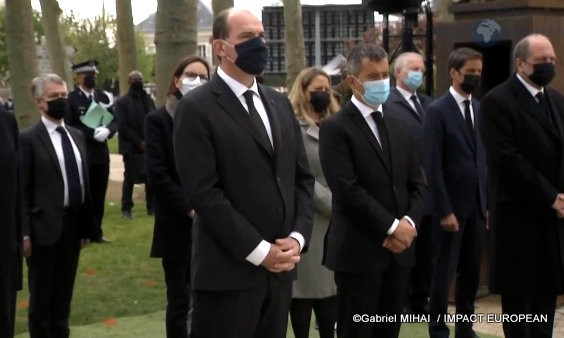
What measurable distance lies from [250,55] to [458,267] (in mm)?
3598

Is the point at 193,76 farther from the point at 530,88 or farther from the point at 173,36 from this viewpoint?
the point at 173,36

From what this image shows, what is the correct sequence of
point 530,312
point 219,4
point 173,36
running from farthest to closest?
point 219,4, point 173,36, point 530,312

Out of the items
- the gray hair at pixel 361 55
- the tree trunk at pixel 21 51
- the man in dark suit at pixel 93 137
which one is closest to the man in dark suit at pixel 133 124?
the man in dark suit at pixel 93 137

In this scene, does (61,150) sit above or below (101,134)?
above

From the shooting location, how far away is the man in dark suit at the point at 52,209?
7.33 m

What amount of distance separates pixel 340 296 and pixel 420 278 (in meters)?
2.93

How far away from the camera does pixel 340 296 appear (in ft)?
20.7

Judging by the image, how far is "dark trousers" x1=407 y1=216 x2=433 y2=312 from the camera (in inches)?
350

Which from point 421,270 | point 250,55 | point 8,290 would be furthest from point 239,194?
point 421,270

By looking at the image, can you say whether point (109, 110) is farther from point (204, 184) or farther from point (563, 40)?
point (204, 184)

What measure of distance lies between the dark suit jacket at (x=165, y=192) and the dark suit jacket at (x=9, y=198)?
3.67ft

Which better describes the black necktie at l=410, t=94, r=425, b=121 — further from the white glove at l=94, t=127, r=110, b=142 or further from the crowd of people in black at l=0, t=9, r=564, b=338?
the white glove at l=94, t=127, r=110, b=142

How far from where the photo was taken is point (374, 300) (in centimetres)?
612

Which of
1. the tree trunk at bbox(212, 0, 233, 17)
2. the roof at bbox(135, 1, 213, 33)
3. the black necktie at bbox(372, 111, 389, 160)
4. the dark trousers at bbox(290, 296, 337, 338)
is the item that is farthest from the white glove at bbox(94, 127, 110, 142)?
the roof at bbox(135, 1, 213, 33)
